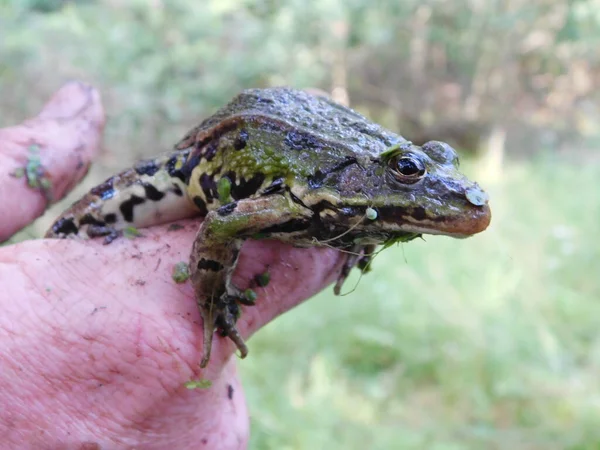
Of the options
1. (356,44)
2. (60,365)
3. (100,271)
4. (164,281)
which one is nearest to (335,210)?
(164,281)

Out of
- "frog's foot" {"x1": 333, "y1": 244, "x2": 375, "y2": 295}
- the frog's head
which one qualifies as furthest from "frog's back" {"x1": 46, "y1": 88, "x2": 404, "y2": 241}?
"frog's foot" {"x1": 333, "y1": 244, "x2": 375, "y2": 295}

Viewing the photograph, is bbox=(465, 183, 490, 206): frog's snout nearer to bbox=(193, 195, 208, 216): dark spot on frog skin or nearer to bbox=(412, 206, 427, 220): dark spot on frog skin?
bbox=(412, 206, 427, 220): dark spot on frog skin

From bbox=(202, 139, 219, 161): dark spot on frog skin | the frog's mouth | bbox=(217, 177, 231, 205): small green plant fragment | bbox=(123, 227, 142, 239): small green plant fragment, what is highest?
the frog's mouth

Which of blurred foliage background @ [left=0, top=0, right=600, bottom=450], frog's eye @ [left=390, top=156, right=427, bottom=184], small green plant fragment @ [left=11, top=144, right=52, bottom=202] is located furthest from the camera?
blurred foliage background @ [left=0, top=0, right=600, bottom=450]

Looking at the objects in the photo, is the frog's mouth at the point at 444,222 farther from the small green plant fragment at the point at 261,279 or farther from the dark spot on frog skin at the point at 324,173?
the small green plant fragment at the point at 261,279

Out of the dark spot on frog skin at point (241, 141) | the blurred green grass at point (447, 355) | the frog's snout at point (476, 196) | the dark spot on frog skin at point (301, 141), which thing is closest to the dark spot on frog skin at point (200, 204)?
the dark spot on frog skin at point (241, 141)

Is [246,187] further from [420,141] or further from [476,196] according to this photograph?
[420,141]

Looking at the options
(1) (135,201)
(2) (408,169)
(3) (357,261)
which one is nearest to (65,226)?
(1) (135,201)
